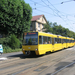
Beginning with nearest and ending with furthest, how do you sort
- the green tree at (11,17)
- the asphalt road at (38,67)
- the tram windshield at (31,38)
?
the asphalt road at (38,67) → the tram windshield at (31,38) → the green tree at (11,17)

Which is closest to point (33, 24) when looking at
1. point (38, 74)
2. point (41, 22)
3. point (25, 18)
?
point (41, 22)

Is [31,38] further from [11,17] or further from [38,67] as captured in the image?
[11,17]

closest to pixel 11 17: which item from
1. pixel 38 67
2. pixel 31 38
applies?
pixel 31 38

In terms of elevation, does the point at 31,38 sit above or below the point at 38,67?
above

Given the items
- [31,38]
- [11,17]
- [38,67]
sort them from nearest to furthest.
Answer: [38,67] → [31,38] → [11,17]

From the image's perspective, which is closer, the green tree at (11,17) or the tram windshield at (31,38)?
the tram windshield at (31,38)

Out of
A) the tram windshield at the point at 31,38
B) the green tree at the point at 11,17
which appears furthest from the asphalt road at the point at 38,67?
the green tree at the point at 11,17

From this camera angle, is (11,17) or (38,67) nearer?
(38,67)

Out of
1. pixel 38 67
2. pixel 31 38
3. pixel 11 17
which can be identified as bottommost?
pixel 38 67

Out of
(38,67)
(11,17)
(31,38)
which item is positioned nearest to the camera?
(38,67)

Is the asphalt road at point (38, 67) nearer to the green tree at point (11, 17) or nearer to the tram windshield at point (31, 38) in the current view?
the tram windshield at point (31, 38)

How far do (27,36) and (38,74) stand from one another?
7.22 meters

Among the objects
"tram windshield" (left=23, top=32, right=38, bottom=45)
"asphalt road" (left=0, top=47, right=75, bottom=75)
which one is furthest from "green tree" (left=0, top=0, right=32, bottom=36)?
"asphalt road" (left=0, top=47, right=75, bottom=75)

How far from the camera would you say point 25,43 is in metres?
13.0
